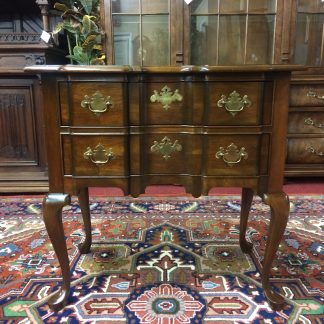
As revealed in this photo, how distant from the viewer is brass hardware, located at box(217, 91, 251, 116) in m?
1.00

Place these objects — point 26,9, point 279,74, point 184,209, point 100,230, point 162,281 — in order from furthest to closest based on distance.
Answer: point 26,9
point 184,209
point 100,230
point 162,281
point 279,74

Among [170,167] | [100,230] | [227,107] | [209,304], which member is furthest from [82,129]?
[100,230]

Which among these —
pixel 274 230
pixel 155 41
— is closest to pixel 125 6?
pixel 155 41

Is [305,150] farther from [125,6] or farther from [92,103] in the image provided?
[92,103]

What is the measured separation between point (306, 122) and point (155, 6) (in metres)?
1.43

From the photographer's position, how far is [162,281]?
1293 mm

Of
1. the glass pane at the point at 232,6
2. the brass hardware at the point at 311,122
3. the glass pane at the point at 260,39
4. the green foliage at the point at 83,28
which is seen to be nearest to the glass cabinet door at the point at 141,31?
the green foliage at the point at 83,28

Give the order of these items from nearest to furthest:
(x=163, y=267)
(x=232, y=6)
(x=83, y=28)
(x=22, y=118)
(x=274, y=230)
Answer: (x=274, y=230), (x=163, y=267), (x=83, y=28), (x=22, y=118), (x=232, y=6)

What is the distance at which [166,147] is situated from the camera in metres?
1.04

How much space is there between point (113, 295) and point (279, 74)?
984 millimetres

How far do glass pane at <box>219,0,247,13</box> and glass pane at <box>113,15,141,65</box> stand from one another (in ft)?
2.08

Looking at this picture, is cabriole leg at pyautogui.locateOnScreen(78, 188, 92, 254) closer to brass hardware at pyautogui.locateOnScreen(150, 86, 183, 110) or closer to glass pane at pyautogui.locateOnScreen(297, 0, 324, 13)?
brass hardware at pyautogui.locateOnScreen(150, 86, 183, 110)

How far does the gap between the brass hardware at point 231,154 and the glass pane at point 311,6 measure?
189 centimetres

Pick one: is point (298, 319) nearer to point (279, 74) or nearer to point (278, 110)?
point (278, 110)
